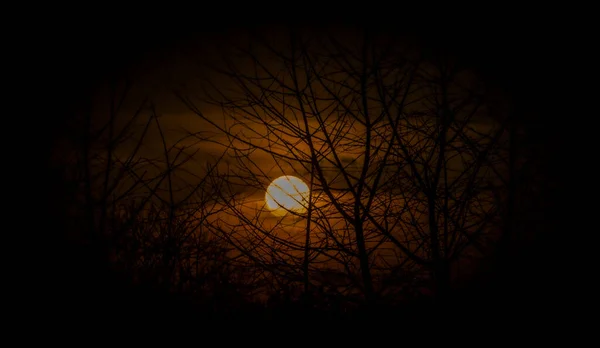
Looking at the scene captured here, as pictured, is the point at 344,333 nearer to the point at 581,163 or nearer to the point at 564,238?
the point at 564,238

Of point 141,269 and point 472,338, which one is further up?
point 141,269

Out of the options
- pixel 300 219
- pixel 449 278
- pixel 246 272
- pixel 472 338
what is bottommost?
pixel 472 338

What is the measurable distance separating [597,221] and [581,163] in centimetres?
66

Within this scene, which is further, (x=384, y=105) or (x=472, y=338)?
(x=384, y=105)

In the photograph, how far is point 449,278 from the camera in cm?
442

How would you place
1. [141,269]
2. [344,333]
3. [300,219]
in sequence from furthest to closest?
1. [141,269]
2. [300,219]
3. [344,333]

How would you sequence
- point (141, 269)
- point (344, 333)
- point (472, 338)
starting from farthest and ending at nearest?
point (141, 269)
point (344, 333)
point (472, 338)

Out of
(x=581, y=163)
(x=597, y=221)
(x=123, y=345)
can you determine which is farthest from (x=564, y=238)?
(x=123, y=345)

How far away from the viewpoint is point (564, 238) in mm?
4543

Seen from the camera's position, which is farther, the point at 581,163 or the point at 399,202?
the point at 399,202

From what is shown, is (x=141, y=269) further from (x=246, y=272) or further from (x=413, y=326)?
(x=413, y=326)

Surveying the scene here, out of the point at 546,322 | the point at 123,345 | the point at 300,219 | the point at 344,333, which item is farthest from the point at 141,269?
the point at 546,322

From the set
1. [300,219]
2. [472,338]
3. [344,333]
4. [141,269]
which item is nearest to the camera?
[472,338]

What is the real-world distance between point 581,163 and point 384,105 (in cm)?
218
